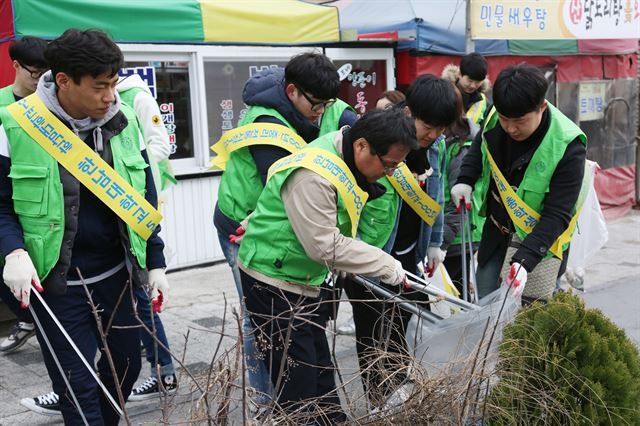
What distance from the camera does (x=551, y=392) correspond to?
2.54m

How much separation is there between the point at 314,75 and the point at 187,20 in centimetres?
371

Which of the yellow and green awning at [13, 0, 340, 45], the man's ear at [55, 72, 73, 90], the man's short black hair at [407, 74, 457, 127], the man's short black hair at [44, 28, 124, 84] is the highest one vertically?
the yellow and green awning at [13, 0, 340, 45]

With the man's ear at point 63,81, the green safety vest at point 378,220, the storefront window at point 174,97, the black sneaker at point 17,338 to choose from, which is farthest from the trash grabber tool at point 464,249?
the storefront window at point 174,97

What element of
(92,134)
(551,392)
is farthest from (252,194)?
(551,392)

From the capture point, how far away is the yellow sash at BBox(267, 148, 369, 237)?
116 inches

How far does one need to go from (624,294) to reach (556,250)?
12.3 ft

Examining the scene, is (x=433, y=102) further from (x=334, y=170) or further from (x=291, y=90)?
(x=334, y=170)

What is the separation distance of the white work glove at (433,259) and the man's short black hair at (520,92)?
1.06m

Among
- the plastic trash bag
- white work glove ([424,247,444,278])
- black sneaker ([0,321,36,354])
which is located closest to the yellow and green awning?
black sneaker ([0,321,36,354])

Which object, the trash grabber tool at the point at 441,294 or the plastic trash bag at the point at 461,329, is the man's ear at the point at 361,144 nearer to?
the trash grabber tool at the point at 441,294

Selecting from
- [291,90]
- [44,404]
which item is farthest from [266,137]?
[44,404]

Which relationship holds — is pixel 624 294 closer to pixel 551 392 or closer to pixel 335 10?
pixel 335 10

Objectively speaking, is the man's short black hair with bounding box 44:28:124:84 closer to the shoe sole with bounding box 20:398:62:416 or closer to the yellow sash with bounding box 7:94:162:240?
the yellow sash with bounding box 7:94:162:240

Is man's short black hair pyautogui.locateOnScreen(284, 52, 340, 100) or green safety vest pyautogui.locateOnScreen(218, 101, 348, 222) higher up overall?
man's short black hair pyautogui.locateOnScreen(284, 52, 340, 100)
